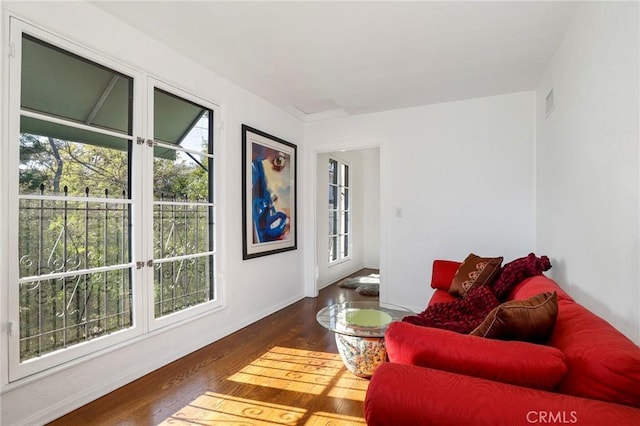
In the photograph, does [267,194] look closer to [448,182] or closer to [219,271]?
[219,271]

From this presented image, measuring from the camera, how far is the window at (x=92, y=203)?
1.79m

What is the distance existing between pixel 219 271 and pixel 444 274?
2.11m

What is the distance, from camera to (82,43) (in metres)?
2.01

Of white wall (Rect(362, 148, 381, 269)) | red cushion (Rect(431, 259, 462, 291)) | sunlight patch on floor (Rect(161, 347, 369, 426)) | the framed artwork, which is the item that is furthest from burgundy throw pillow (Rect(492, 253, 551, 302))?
white wall (Rect(362, 148, 381, 269))

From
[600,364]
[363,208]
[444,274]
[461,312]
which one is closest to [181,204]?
[461,312]

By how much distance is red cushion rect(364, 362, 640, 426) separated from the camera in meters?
0.83

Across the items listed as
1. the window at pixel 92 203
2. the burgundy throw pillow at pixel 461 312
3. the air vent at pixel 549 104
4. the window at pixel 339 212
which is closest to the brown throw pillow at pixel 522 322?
the burgundy throw pillow at pixel 461 312

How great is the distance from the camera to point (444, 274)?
300cm

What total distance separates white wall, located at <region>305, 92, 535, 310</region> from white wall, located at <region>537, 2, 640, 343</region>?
34.1 inches

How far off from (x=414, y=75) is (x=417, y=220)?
1.62 metres

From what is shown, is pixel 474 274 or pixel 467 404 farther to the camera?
pixel 474 274

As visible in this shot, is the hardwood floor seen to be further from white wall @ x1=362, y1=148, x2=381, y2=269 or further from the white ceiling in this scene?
white wall @ x1=362, y1=148, x2=381, y2=269

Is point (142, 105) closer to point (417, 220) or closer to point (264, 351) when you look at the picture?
point (264, 351)

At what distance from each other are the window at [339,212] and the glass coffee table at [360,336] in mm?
3102
